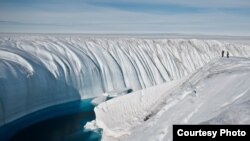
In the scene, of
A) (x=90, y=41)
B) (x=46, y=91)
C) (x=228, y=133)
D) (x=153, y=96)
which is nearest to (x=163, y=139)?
(x=228, y=133)

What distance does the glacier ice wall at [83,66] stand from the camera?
14.1 m

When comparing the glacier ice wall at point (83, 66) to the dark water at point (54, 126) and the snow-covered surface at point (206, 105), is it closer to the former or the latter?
the dark water at point (54, 126)

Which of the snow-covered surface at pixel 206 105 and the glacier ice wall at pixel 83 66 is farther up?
the glacier ice wall at pixel 83 66

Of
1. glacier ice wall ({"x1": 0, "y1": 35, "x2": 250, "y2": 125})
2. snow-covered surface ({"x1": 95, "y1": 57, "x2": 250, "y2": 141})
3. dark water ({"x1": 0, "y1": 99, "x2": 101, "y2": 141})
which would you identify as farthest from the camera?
glacier ice wall ({"x1": 0, "y1": 35, "x2": 250, "y2": 125})

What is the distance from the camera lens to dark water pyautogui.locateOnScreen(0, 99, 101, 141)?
11.0m

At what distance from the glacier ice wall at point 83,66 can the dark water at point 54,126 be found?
20.9 inches

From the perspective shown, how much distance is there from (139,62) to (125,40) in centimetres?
335

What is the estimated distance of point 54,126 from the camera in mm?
12445

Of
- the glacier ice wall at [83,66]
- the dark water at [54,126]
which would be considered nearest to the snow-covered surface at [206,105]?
the dark water at [54,126]

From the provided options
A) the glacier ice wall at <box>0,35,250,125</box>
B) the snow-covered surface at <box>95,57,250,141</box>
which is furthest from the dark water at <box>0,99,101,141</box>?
the snow-covered surface at <box>95,57,250,141</box>

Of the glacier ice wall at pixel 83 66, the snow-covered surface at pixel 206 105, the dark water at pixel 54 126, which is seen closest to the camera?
the snow-covered surface at pixel 206 105

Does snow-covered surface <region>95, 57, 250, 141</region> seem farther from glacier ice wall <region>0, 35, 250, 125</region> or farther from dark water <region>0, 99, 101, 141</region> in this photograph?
glacier ice wall <region>0, 35, 250, 125</region>

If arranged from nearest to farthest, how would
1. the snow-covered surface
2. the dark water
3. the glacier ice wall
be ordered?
1. the snow-covered surface
2. the dark water
3. the glacier ice wall

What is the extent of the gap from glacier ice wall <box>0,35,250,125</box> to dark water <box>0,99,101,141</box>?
53 centimetres
